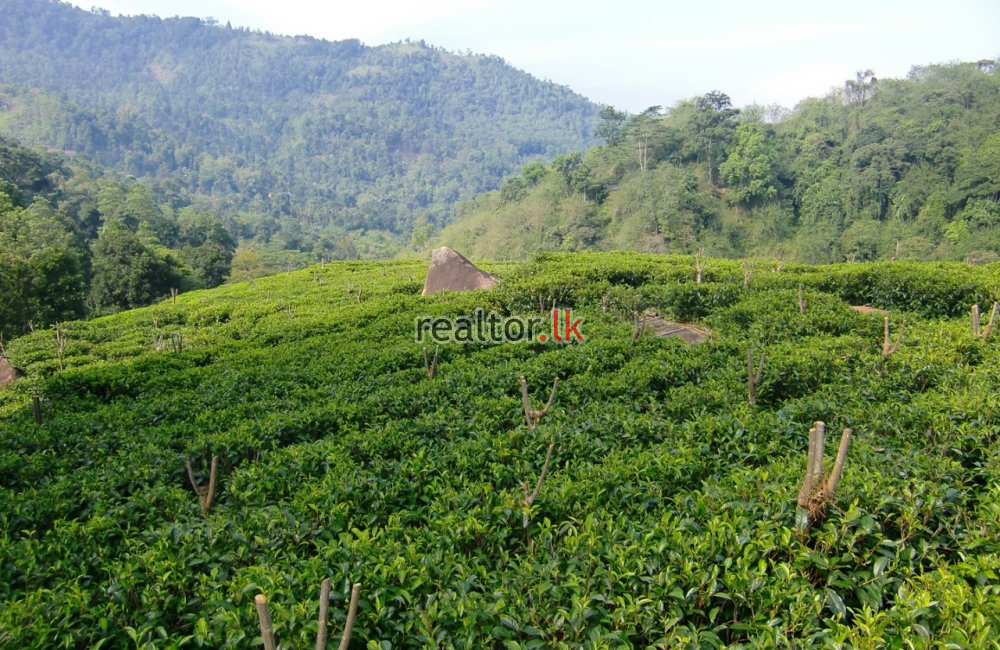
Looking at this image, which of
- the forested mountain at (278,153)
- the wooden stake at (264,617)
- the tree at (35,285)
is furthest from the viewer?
the forested mountain at (278,153)

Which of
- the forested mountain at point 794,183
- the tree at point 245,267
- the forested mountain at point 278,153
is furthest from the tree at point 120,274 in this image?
the forested mountain at point 278,153

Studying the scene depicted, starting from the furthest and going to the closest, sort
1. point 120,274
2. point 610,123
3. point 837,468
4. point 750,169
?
1. point 610,123
2. point 750,169
3. point 120,274
4. point 837,468

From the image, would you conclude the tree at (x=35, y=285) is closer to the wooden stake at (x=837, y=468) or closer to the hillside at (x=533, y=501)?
the hillside at (x=533, y=501)

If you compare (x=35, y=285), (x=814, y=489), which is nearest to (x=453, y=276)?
(x=814, y=489)

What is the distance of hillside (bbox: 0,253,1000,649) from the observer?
11.0 feet

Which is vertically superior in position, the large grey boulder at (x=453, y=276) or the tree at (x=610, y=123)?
the tree at (x=610, y=123)

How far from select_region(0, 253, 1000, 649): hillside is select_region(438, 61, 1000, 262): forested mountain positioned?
39.4 m

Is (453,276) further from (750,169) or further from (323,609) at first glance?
(750,169)

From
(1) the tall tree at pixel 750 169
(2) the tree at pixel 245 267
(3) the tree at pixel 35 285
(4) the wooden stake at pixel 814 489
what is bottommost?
(2) the tree at pixel 245 267

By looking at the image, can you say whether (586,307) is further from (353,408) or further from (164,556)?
(164,556)

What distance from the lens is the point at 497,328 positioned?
1319 centimetres

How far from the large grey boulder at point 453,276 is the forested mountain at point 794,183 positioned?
3172cm

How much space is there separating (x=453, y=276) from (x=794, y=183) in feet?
146

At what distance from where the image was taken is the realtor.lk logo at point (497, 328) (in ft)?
38.4
